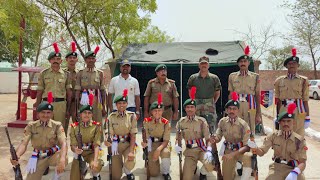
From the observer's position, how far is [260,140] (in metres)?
7.04

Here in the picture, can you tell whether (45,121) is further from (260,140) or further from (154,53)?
(154,53)

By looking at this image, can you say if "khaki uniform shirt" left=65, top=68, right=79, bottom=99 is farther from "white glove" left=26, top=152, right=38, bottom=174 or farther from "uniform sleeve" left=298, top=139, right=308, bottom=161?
"uniform sleeve" left=298, top=139, right=308, bottom=161

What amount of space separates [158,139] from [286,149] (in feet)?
5.72

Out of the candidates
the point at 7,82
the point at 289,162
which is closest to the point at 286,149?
the point at 289,162

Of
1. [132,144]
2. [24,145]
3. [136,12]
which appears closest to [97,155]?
[132,144]

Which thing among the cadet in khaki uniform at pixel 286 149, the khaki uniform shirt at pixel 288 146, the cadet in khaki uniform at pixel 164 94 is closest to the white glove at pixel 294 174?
the cadet in khaki uniform at pixel 286 149

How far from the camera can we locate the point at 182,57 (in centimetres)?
834

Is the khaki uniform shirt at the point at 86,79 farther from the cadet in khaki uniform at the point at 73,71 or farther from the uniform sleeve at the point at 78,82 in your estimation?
the cadet in khaki uniform at the point at 73,71

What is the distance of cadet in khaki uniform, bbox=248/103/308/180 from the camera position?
370 cm

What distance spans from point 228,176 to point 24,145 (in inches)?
100

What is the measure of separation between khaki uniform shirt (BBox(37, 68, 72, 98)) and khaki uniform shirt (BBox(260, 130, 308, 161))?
3049 millimetres

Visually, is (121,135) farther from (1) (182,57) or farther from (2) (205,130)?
(1) (182,57)

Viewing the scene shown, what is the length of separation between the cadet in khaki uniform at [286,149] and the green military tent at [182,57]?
162 inches

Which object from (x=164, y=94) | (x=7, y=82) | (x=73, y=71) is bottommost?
(x=164, y=94)
